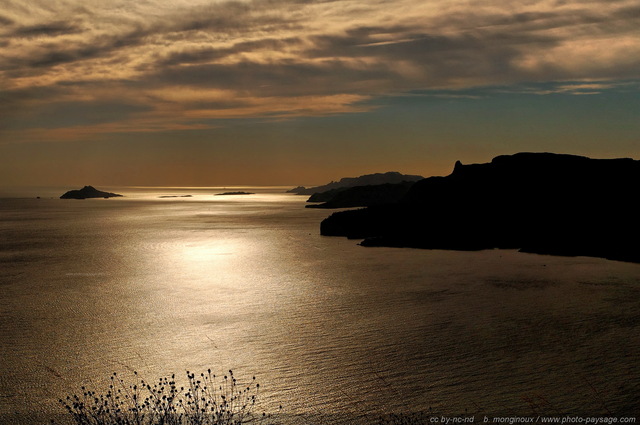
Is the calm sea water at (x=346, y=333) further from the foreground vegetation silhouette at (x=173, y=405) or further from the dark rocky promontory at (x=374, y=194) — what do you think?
the dark rocky promontory at (x=374, y=194)

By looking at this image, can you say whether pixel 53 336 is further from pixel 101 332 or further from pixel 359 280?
pixel 359 280

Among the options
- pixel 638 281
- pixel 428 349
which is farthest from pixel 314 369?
pixel 638 281

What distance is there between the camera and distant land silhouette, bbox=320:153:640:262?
180 ft

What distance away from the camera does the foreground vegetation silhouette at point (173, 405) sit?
12.1 meters

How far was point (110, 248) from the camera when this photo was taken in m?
66.2

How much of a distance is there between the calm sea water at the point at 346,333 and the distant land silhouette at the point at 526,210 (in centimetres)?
945

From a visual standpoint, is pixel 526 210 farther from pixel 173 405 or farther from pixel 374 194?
pixel 374 194

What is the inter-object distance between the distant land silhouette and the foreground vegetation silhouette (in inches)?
1762

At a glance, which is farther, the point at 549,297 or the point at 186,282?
the point at 186,282

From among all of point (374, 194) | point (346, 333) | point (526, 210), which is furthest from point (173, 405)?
point (374, 194)

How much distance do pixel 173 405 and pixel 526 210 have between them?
5532 centimetres

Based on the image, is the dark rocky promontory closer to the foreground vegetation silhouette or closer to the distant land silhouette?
the distant land silhouette

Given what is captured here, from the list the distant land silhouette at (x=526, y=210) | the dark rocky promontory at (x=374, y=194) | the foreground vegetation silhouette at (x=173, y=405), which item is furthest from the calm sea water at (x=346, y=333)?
the dark rocky promontory at (x=374, y=194)

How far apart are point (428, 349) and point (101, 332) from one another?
13.7 meters
